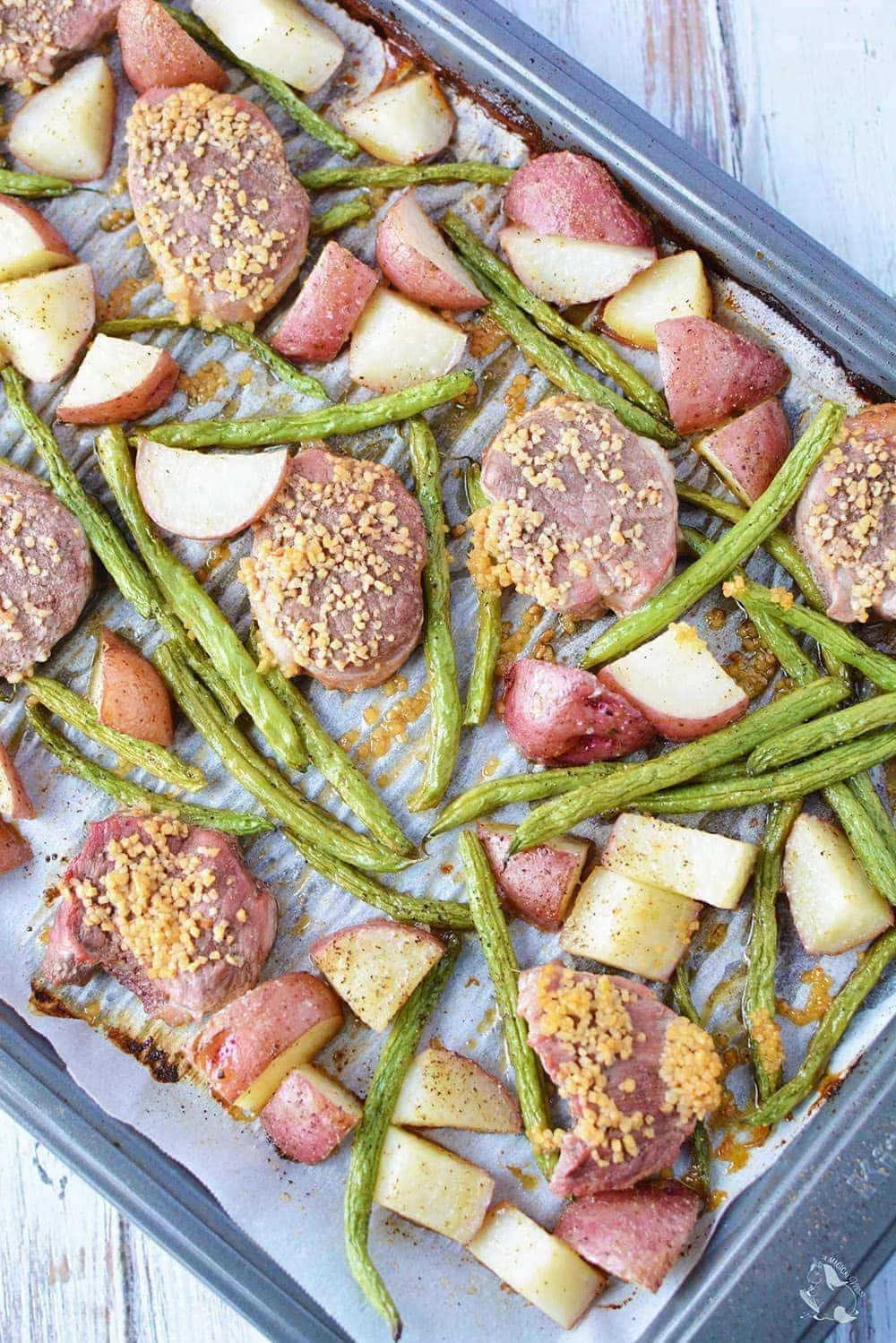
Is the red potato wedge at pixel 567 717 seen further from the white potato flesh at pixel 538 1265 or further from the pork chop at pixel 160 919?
the white potato flesh at pixel 538 1265

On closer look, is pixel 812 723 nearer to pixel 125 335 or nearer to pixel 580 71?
pixel 580 71

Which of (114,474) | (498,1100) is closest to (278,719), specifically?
(114,474)

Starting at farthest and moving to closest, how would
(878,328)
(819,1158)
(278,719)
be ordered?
(278,719) → (878,328) → (819,1158)

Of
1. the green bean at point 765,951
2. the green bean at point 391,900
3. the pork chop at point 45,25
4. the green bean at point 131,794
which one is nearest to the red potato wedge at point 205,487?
the green bean at point 131,794

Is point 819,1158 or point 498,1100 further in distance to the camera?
point 498,1100

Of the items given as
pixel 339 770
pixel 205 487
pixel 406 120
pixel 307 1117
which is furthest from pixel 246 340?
pixel 307 1117

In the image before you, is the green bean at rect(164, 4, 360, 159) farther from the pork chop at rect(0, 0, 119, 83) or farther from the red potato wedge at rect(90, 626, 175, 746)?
the red potato wedge at rect(90, 626, 175, 746)
